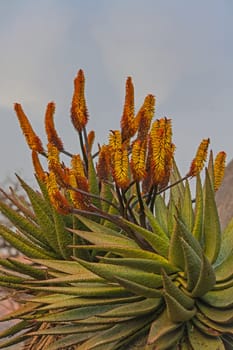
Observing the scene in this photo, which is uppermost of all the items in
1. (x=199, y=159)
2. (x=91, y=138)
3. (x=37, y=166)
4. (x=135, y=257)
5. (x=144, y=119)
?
(x=91, y=138)

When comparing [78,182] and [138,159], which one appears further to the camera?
[78,182]

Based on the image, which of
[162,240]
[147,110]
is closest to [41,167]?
[147,110]

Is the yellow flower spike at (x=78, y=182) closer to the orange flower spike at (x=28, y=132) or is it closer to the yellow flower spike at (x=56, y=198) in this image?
the yellow flower spike at (x=56, y=198)

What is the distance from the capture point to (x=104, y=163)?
265 centimetres

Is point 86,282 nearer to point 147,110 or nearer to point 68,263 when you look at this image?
point 68,263

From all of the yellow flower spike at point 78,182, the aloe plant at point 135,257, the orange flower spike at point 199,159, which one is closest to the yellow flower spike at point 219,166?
the aloe plant at point 135,257

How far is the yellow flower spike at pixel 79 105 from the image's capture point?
2869 millimetres

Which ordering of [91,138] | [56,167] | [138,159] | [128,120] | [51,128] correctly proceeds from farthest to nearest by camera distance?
[91,138], [51,128], [128,120], [56,167], [138,159]

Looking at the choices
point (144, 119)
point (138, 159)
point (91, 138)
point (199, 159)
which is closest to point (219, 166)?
point (199, 159)

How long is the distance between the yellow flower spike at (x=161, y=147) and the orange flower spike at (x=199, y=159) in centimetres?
19

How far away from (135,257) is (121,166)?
37 cm

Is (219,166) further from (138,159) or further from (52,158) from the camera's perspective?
(52,158)

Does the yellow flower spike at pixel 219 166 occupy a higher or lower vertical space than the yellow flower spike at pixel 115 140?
lower

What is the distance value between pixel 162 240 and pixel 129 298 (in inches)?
10.6
